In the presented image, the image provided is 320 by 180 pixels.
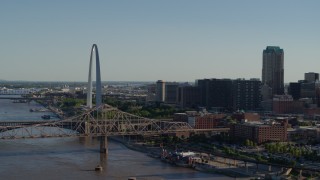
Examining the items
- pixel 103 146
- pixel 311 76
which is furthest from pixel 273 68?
pixel 103 146

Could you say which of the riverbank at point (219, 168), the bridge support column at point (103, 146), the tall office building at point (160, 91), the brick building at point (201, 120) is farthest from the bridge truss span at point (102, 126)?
the tall office building at point (160, 91)

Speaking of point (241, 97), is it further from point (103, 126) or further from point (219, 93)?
point (103, 126)

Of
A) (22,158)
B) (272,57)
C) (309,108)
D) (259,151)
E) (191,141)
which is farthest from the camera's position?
(272,57)

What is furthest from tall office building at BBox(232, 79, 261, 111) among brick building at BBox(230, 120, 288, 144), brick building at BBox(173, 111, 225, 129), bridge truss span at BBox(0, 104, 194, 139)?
brick building at BBox(230, 120, 288, 144)

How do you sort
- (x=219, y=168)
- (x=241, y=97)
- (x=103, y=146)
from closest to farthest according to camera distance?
(x=219, y=168) < (x=103, y=146) < (x=241, y=97)

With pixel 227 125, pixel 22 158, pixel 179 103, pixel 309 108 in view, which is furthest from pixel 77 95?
pixel 22 158

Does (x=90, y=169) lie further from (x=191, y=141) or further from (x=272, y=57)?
(x=272, y=57)

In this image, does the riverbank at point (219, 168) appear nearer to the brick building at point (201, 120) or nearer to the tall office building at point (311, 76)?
the brick building at point (201, 120)
